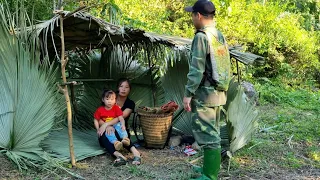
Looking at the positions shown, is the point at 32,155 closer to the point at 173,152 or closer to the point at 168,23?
the point at 173,152

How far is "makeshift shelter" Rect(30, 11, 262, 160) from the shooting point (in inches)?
176

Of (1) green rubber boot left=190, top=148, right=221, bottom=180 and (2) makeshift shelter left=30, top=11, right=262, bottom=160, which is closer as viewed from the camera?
(1) green rubber boot left=190, top=148, right=221, bottom=180

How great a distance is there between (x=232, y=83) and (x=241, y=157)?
0.87 m

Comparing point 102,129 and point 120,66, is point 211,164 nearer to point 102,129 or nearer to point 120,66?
point 102,129

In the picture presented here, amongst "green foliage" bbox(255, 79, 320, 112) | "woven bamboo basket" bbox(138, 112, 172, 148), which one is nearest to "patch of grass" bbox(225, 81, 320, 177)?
"green foliage" bbox(255, 79, 320, 112)

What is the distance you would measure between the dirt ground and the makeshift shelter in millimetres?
438

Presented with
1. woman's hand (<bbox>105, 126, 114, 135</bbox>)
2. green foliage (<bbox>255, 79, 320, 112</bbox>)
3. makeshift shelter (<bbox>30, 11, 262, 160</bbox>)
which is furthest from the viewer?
green foliage (<bbox>255, 79, 320, 112</bbox>)

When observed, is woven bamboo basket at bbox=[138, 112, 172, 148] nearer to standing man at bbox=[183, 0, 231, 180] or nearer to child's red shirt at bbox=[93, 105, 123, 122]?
child's red shirt at bbox=[93, 105, 123, 122]

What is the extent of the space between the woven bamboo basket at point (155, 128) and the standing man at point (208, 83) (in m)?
1.16

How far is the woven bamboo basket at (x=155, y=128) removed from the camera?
456 cm

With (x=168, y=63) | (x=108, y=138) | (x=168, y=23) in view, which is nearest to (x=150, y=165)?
(x=108, y=138)

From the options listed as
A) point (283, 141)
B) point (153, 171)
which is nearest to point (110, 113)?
point (153, 171)

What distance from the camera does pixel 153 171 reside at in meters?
3.79

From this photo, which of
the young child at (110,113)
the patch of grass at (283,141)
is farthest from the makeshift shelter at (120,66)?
the patch of grass at (283,141)
